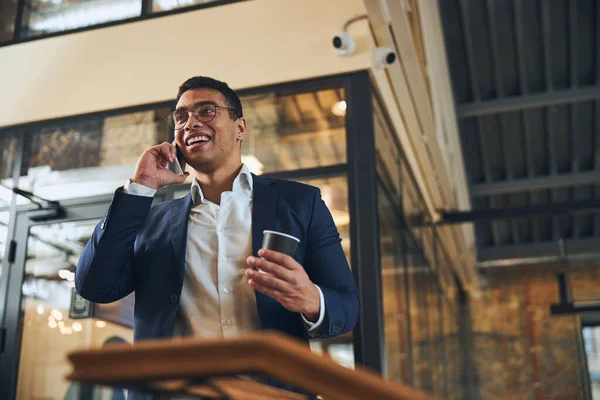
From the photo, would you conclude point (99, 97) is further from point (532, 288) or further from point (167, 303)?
point (532, 288)

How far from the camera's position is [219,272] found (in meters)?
1.59

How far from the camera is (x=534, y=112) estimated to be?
7.40 m

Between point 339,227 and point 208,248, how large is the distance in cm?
204

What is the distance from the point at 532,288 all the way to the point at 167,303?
402 inches

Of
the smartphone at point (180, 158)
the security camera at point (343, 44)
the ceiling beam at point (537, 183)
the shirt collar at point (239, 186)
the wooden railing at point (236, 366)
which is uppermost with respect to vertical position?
the ceiling beam at point (537, 183)

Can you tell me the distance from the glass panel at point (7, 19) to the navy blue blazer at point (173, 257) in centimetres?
390

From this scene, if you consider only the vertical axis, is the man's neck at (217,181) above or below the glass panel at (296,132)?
below

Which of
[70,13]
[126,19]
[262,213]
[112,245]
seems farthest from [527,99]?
[112,245]

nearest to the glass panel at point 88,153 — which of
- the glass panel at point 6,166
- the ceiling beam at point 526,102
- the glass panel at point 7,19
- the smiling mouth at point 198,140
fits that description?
the glass panel at point 6,166

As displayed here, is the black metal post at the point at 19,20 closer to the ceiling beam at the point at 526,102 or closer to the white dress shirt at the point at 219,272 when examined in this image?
the white dress shirt at the point at 219,272

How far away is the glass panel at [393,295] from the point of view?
3.92 meters

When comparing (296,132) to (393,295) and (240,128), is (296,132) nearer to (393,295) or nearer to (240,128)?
(393,295)

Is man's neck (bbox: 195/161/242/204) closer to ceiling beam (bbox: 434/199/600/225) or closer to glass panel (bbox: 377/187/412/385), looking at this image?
glass panel (bbox: 377/187/412/385)

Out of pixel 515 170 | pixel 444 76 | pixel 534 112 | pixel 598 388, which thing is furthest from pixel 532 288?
pixel 444 76
